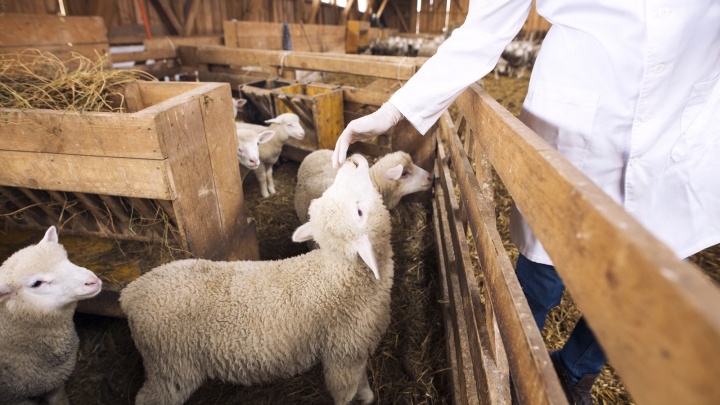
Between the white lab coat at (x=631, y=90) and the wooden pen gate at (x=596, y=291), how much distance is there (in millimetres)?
220

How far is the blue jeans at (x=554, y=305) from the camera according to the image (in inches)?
57.9

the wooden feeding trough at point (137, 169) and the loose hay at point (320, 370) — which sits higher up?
the wooden feeding trough at point (137, 169)

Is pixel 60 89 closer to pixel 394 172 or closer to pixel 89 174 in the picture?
pixel 89 174

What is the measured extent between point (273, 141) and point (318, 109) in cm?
89

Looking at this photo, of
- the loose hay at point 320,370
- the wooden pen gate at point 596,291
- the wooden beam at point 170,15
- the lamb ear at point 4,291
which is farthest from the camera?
the wooden beam at point 170,15

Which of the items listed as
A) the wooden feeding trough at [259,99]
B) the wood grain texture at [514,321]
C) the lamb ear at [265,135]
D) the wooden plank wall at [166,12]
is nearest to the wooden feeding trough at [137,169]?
the lamb ear at [265,135]

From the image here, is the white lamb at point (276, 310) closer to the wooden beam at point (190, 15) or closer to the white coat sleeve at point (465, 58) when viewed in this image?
the white coat sleeve at point (465, 58)

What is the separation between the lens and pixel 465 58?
129 centimetres

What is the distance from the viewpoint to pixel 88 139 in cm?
169

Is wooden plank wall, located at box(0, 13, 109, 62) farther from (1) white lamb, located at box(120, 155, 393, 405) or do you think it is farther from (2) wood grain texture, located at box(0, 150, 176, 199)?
(1) white lamb, located at box(120, 155, 393, 405)

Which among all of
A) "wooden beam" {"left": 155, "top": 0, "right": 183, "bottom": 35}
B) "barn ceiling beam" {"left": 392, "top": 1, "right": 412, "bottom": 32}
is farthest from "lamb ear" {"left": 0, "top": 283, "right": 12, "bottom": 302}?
"barn ceiling beam" {"left": 392, "top": 1, "right": 412, "bottom": 32}

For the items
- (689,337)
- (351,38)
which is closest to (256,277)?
(689,337)

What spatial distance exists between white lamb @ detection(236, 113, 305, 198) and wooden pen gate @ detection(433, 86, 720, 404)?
9.92ft


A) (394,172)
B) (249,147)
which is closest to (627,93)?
(394,172)
